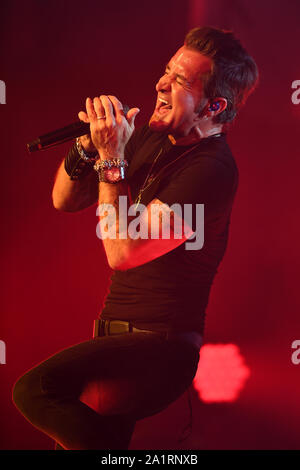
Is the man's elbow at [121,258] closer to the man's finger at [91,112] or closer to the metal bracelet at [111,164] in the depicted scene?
the metal bracelet at [111,164]

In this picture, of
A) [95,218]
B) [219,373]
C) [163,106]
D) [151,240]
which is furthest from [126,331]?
[219,373]

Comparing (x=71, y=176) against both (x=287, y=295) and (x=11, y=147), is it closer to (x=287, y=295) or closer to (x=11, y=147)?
(x=11, y=147)

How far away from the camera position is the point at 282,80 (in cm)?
223

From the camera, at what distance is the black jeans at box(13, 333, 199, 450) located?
1092 millimetres

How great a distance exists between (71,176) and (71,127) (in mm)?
196

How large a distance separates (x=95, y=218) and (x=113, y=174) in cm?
104

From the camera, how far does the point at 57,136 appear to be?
→ 4.27 ft

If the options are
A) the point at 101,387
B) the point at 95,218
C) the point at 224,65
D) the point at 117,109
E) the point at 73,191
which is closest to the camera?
the point at 101,387

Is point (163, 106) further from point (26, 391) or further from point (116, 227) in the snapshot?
point (26, 391)

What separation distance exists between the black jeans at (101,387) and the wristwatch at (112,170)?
443mm

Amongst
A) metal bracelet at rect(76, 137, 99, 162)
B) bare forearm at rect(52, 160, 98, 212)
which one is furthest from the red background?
metal bracelet at rect(76, 137, 99, 162)

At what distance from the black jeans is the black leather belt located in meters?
0.03

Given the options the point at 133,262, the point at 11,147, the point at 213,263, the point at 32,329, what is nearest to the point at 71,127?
the point at 133,262
